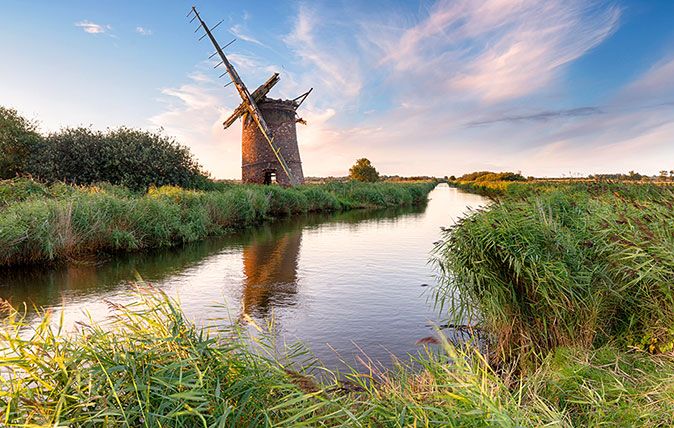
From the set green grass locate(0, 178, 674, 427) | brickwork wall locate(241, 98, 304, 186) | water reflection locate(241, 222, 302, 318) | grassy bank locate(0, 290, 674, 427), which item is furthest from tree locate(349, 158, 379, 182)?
grassy bank locate(0, 290, 674, 427)

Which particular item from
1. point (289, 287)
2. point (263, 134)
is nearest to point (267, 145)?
point (263, 134)

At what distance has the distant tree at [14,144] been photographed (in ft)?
62.9

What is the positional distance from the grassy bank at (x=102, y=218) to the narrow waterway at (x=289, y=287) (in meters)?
0.54

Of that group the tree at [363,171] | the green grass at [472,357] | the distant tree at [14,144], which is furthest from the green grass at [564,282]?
the tree at [363,171]

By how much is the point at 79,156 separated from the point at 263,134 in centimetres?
1129

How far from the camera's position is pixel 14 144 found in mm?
19516

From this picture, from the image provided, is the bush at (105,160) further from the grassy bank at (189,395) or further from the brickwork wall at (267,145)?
the grassy bank at (189,395)

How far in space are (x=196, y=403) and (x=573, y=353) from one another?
11.3ft

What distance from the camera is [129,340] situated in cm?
228

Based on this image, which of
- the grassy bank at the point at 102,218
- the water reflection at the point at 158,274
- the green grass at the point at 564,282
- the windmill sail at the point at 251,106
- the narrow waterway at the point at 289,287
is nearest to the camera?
the green grass at the point at 564,282

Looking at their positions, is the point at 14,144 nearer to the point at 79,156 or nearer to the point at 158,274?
the point at 79,156

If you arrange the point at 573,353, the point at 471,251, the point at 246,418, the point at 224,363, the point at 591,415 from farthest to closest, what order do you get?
the point at 471,251
the point at 573,353
the point at 591,415
the point at 224,363
the point at 246,418

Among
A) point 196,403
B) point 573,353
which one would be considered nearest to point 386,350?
point 573,353

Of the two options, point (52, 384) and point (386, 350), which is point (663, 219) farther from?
point (52, 384)
